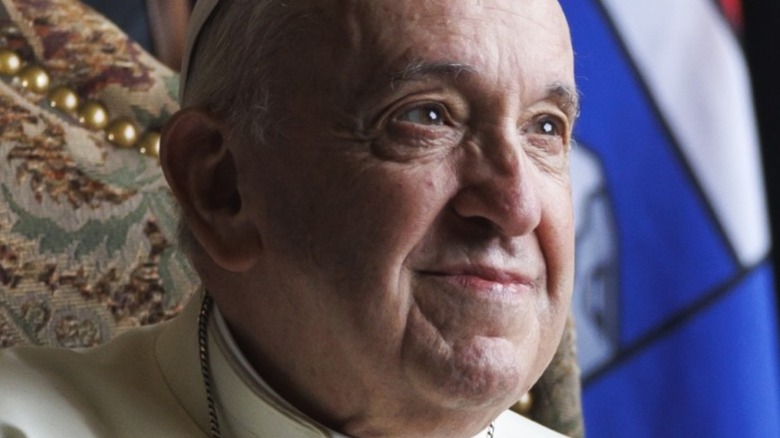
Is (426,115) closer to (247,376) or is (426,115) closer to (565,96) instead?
(565,96)

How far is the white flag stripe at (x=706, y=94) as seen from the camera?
244 cm

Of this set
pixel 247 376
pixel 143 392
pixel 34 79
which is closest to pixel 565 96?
pixel 247 376

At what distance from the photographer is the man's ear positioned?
4.19 feet

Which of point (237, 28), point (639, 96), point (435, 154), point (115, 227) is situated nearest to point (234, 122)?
Result: point (237, 28)

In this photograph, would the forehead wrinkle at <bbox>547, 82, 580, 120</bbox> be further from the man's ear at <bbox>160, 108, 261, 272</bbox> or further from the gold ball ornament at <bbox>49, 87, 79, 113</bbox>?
the gold ball ornament at <bbox>49, 87, 79, 113</bbox>

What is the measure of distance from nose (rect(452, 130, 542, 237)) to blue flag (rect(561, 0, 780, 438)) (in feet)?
3.84

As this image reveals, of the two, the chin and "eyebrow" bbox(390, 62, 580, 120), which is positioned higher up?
"eyebrow" bbox(390, 62, 580, 120)

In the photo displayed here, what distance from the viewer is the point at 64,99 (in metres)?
1.56

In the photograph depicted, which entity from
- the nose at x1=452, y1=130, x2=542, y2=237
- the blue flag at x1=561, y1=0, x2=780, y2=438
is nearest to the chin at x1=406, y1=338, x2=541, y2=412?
the nose at x1=452, y1=130, x2=542, y2=237

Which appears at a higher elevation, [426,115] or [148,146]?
[426,115]

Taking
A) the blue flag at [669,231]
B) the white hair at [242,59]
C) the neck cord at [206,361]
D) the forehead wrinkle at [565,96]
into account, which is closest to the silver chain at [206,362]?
the neck cord at [206,361]

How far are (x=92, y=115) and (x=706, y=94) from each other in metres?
1.35

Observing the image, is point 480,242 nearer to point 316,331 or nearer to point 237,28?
point 316,331

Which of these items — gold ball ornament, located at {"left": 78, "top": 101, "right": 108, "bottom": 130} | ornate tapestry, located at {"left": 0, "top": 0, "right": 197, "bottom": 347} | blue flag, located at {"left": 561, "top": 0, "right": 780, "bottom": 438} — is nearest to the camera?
ornate tapestry, located at {"left": 0, "top": 0, "right": 197, "bottom": 347}
